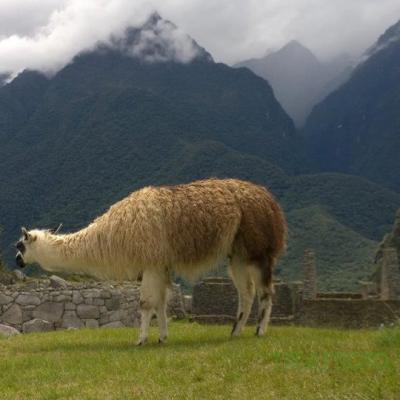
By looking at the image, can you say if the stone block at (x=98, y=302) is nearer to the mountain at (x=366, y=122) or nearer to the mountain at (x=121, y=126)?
the mountain at (x=121, y=126)

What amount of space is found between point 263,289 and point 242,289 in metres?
0.29

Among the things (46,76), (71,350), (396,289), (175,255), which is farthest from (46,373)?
(46,76)

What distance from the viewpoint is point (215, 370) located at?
19.7 ft

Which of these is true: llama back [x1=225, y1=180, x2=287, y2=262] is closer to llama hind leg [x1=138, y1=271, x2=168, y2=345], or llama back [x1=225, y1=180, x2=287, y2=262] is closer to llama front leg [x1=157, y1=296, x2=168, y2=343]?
llama hind leg [x1=138, y1=271, x2=168, y2=345]

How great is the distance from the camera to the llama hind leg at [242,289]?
936 cm

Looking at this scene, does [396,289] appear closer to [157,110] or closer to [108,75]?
[157,110]

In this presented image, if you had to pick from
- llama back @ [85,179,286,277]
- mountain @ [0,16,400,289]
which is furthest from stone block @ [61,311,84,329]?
mountain @ [0,16,400,289]

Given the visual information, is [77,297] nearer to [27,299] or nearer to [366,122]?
[27,299]

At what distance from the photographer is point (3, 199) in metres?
50.5

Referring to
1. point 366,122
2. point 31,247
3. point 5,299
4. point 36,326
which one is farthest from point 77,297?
point 366,122

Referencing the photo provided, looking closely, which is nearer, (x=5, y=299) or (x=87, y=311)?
(x=5, y=299)

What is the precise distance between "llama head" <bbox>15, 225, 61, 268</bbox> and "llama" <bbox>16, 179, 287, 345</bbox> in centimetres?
2

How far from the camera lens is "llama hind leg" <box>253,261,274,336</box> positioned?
925 cm

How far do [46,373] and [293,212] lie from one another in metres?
43.2
